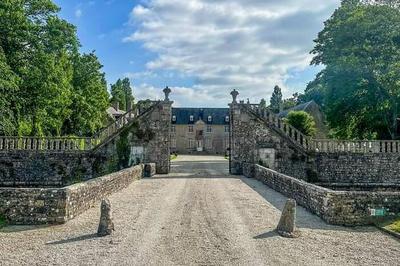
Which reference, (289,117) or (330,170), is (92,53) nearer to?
(289,117)

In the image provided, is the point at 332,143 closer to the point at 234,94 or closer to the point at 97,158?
the point at 234,94

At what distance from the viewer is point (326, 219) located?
375 inches

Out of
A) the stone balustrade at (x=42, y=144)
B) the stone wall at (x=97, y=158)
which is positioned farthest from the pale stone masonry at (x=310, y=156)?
the stone balustrade at (x=42, y=144)

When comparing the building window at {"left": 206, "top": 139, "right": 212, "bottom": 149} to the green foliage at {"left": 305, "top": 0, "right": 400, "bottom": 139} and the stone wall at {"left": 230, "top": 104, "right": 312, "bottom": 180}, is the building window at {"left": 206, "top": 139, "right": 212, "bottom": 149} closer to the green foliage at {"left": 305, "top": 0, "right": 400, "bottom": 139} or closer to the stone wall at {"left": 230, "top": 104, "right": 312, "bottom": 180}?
the green foliage at {"left": 305, "top": 0, "right": 400, "bottom": 139}

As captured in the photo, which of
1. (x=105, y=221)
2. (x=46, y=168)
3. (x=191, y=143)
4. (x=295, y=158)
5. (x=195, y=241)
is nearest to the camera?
(x=195, y=241)

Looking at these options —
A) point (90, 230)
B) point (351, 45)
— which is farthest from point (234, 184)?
point (351, 45)

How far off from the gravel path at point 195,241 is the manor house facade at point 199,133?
4884cm

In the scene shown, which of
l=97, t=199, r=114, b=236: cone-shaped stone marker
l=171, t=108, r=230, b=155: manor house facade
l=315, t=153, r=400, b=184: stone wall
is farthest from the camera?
l=171, t=108, r=230, b=155: manor house facade

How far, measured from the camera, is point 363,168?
22203mm

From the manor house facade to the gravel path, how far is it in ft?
160

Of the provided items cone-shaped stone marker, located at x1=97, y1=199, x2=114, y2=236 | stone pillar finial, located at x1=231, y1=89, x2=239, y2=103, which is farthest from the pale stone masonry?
cone-shaped stone marker, located at x1=97, y1=199, x2=114, y2=236

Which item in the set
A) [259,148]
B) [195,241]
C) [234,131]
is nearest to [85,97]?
[234,131]

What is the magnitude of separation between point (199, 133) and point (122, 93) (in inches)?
836

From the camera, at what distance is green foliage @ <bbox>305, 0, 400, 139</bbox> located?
24.6 metres
